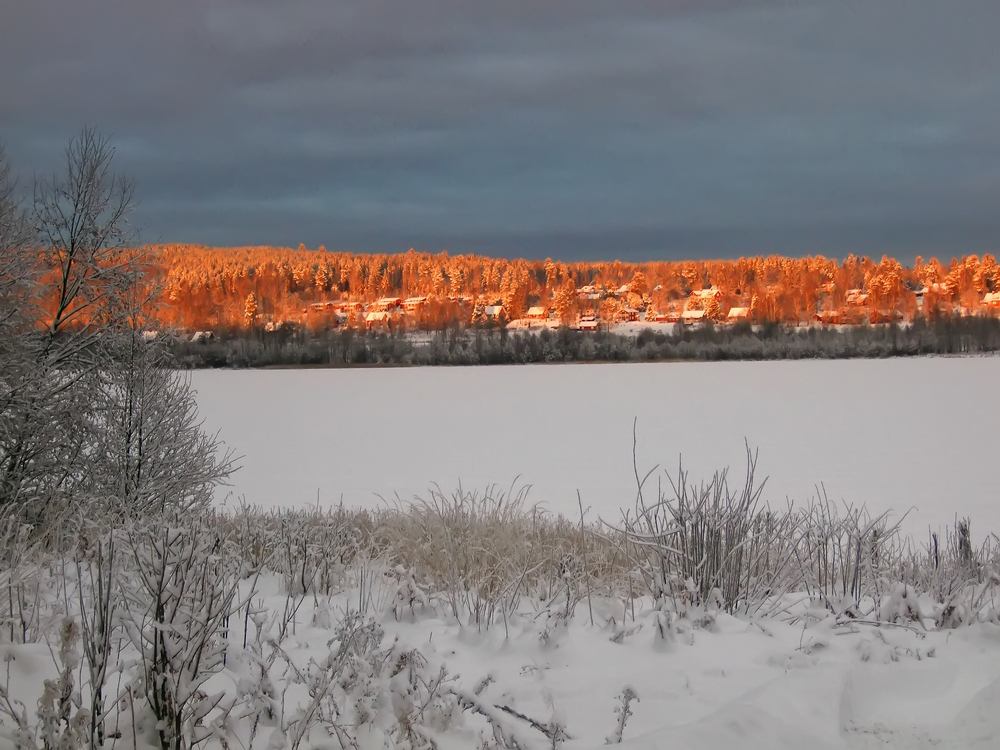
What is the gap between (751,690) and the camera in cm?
340

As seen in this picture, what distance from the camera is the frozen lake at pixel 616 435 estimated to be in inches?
691

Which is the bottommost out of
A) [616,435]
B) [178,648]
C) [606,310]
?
[616,435]

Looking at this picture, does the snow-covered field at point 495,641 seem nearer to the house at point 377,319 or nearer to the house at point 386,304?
the house at point 377,319

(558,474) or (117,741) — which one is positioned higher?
(117,741)

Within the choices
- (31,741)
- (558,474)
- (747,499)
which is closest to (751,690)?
(747,499)

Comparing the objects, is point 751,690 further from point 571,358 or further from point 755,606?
point 571,358

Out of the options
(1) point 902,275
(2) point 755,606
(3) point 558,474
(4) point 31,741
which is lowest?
(3) point 558,474

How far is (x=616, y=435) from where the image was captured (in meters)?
27.1

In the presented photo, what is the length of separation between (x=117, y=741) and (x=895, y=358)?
74987 millimetres

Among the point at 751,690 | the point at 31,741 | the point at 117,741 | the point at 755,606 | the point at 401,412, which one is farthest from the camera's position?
the point at 401,412

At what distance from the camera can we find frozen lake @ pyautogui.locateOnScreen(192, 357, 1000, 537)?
17562mm

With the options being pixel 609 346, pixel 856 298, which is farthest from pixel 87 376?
pixel 856 298

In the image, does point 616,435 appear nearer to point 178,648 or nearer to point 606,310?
point 178,648

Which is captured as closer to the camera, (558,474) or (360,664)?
(360,664)
